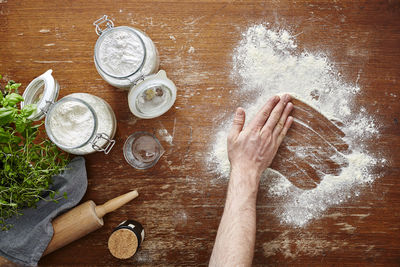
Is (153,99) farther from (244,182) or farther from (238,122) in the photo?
(244,182)

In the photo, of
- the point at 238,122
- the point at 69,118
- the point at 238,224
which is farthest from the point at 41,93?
the point at 238,224

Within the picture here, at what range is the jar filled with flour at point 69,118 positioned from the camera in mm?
890

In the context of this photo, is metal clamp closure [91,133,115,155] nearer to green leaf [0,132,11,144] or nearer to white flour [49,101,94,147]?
white flour [49,101,94,147]

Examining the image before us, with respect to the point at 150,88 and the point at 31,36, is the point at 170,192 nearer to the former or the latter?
the point at 150,88

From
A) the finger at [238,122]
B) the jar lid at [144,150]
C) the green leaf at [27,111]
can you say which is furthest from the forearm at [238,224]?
the green leaf at [27,111]

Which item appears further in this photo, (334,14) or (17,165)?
(334,14)

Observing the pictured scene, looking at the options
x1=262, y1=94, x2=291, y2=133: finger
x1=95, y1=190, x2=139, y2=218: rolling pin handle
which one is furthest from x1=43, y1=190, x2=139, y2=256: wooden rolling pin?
x1=262, y1=94, x2=291, y2=133: finger

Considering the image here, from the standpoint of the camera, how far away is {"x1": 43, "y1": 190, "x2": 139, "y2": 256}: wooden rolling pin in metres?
1.00

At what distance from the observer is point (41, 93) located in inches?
38.7

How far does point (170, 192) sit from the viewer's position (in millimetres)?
1075

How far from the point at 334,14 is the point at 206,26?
47 cm

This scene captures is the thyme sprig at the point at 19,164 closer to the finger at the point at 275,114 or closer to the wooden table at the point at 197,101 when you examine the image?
the wooden table at the point at 197,101

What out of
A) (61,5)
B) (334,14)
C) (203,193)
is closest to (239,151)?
(203,193)

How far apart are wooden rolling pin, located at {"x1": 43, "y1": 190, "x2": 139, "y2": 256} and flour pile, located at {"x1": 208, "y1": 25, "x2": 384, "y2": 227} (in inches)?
16.1
